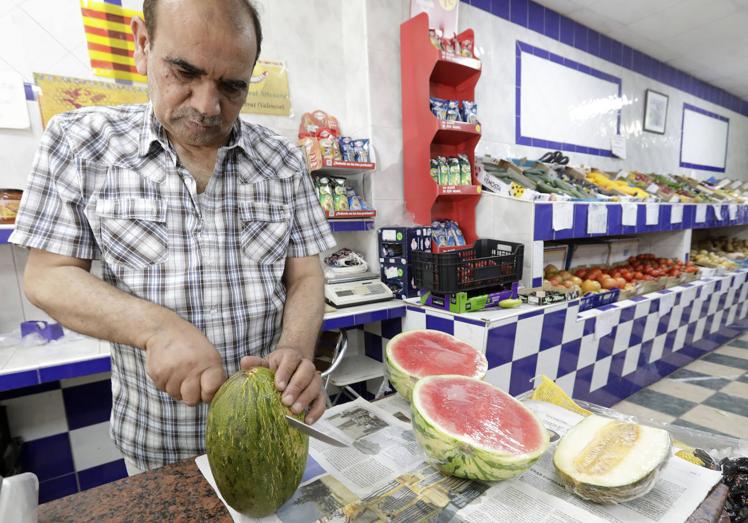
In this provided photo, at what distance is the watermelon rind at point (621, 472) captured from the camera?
0.71m

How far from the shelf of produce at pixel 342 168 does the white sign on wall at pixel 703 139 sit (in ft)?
19.9

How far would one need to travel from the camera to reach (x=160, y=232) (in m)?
1.04

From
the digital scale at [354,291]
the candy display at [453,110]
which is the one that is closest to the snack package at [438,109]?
the candy display at [453,110]

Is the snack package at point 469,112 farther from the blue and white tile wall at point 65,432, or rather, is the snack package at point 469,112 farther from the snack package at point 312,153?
the blue and white tile wall at point 65,432

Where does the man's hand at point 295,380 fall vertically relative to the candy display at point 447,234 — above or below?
below

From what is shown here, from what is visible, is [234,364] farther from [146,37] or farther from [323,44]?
[323,44]

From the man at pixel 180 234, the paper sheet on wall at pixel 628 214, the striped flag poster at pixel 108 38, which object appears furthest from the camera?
the paper sheet on wall at pixel 628 214

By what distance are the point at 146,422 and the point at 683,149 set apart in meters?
7.87

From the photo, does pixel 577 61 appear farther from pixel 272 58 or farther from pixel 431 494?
pixel 431 494

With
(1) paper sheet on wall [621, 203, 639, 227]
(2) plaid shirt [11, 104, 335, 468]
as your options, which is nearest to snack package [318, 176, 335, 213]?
(2) plaid shirt [11, 104, 335, 468]

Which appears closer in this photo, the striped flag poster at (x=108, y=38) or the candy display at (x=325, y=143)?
the striped flag poster at (x=108, y=38)

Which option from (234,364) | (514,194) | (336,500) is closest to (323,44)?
(514,194)

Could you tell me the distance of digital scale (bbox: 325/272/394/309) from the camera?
244cm

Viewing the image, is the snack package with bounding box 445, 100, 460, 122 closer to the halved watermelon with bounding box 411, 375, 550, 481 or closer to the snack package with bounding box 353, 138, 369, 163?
the snack package with bounding box 353, 138, 369, 163
